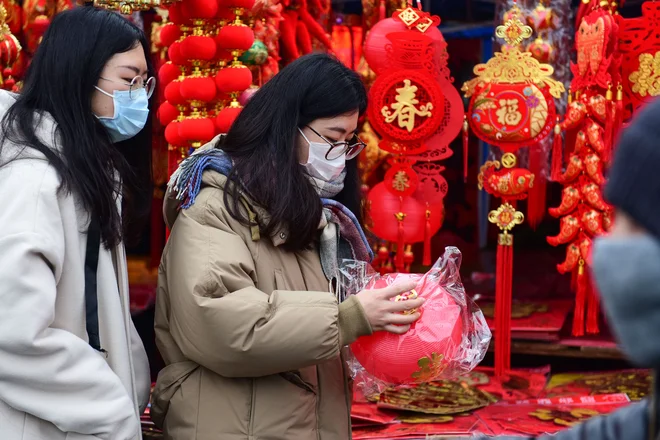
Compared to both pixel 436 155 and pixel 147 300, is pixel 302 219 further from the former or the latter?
pixel 147 300

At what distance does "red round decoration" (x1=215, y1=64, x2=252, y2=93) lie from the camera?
302cm

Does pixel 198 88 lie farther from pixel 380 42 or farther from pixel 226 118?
pixel 380 42

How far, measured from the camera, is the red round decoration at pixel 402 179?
320cm

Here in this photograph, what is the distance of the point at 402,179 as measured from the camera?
3211 mm

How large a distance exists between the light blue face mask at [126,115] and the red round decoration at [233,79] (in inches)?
38.0

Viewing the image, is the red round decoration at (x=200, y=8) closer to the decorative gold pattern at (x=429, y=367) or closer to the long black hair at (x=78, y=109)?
the long black hair at (x=78, y=109)

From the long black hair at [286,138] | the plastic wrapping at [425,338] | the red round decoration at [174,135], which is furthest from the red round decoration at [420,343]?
the red round decoration at [174,135]

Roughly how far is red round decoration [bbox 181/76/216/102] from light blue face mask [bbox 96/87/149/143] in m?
0.94

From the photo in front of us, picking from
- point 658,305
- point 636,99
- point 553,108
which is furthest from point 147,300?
point 658,305

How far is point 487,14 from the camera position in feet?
14.1

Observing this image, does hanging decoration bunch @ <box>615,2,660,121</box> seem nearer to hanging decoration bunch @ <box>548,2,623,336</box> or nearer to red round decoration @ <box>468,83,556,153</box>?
hanging decoration bunch @ <box>548,2,623,336</box>

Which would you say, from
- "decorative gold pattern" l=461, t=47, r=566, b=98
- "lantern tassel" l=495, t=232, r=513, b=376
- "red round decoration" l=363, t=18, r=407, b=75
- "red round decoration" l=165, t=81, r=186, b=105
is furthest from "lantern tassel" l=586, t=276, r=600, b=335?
"red round decoration" l=165, t=81, r=186, b=105

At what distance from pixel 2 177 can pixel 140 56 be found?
1.43 feet

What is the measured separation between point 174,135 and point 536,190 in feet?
4.59
